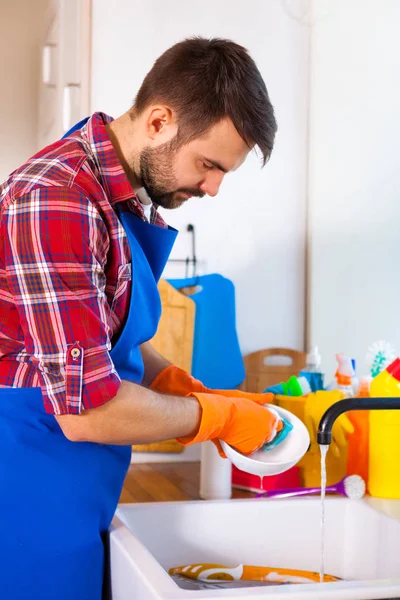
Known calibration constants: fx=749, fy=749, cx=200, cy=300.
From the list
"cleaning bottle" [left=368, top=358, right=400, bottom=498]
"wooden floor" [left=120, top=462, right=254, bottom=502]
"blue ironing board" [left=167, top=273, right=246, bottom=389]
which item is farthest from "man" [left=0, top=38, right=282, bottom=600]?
"blue ironing board" [left=167, top=273, right=246, bottom=389]

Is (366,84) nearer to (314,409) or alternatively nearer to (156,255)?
(314,409)

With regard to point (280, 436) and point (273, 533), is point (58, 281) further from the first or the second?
point (273, 533)

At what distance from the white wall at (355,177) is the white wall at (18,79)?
161 cm

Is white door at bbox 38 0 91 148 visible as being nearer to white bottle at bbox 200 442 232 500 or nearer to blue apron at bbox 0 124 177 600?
white bottle at bbox 200 442 232 500

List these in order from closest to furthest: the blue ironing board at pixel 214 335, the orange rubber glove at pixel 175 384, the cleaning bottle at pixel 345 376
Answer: the orange rubber glove at pixel 175 384, the cleaning bottle at pixel 345 376, the blue ironing board at pixel 214 335

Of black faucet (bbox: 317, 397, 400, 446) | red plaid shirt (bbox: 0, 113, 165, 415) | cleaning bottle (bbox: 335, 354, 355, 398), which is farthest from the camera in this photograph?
cleaning bottle (bbox: 335, 354, 355, 398)

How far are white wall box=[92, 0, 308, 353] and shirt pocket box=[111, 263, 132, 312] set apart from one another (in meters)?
1.14

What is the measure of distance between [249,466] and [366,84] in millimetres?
1347

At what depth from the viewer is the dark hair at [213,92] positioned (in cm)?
87

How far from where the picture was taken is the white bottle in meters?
1.30

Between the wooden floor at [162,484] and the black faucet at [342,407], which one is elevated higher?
the black faucet at [342,407]

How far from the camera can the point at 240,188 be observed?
6.88ft

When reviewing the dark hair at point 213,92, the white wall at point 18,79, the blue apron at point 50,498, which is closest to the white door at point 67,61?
the white wall at point 18,79

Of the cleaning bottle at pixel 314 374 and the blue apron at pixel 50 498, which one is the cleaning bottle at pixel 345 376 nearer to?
the cleaning bottle at pixel 314 374
